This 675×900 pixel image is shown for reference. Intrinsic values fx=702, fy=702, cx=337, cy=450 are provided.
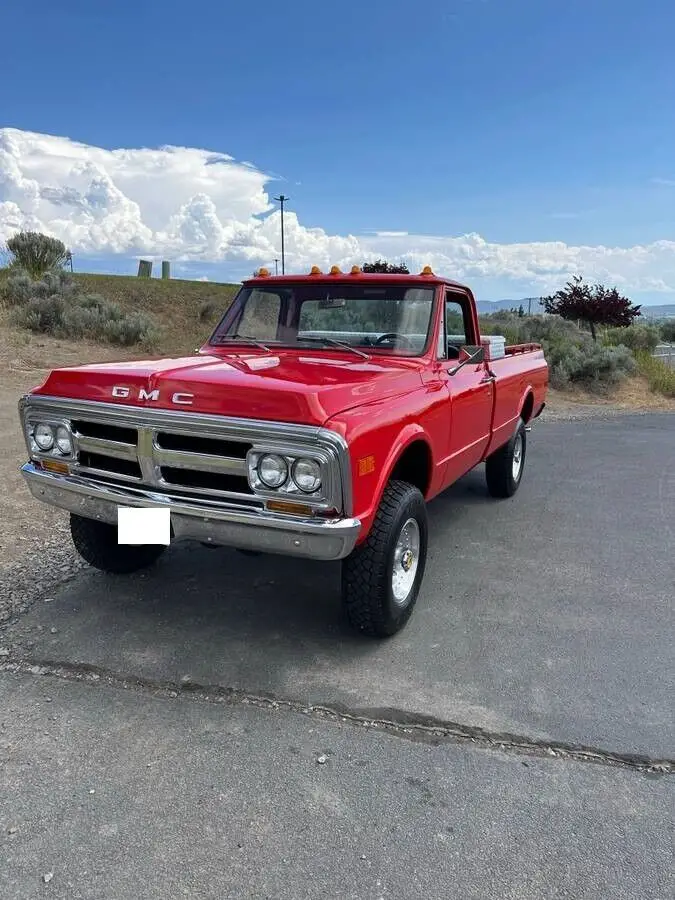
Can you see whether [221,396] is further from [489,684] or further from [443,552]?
[443,552]

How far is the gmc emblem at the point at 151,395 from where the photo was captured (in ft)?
10.2

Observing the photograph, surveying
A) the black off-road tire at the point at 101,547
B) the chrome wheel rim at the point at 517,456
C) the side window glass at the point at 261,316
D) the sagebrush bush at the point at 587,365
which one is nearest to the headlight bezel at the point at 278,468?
the black off-road tire at the point at 101,547

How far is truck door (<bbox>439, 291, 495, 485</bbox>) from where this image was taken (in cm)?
436

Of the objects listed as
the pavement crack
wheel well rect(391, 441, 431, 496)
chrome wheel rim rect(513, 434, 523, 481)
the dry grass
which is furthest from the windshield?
the dry grass

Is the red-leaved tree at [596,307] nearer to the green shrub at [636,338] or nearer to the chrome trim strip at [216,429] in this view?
the green shrub at [636,338]

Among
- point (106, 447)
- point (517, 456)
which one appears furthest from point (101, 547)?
point (517, 456)

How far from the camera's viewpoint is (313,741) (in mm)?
2746

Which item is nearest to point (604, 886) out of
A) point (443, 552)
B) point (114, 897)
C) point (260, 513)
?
point (114, 897)

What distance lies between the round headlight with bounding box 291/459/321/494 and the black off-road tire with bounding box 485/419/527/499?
135 inches

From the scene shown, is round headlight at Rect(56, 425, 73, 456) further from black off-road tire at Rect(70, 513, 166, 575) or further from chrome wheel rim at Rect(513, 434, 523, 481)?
chrome wheel rim at Rect(513, 434, 523, 481)

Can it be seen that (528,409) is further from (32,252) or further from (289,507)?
(32,252)

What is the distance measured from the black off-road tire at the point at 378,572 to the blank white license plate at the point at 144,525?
0.85m

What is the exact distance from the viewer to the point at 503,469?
20.2 feet

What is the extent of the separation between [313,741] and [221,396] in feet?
4.82
